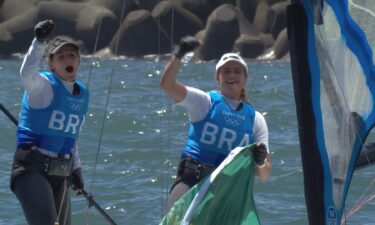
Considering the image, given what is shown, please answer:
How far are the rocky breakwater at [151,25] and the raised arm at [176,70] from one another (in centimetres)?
1913

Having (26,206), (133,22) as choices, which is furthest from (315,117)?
(133,22)

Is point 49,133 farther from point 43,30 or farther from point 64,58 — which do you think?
point 43,30

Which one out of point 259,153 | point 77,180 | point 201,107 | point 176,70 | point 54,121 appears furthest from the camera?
point 77,180

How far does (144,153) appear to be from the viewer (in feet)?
34.9

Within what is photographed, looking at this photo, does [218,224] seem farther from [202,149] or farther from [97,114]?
[97,114]

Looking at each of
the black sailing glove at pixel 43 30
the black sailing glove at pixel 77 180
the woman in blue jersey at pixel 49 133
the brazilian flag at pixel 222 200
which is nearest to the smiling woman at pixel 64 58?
the woman in blue jersey at pixel 49 133

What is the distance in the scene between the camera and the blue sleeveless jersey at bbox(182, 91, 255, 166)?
13.4 feet

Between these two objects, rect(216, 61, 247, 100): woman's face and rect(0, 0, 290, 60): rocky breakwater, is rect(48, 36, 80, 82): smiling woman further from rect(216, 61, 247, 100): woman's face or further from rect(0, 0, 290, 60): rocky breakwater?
rect(0, 0, 290, 60): rocky breakwater

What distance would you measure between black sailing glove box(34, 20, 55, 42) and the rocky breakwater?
742 inches

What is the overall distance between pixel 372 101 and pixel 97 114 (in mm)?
9430

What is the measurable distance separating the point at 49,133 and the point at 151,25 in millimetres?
20115

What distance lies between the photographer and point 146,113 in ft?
43.9

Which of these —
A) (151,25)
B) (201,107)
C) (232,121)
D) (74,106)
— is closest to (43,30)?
(74,106)

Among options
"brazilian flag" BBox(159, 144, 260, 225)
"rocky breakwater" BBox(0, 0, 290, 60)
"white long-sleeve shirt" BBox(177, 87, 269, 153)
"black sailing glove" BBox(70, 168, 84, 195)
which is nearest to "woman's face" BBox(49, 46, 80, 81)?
"black sailing glove" BBox(70, 168, 84, 195)
